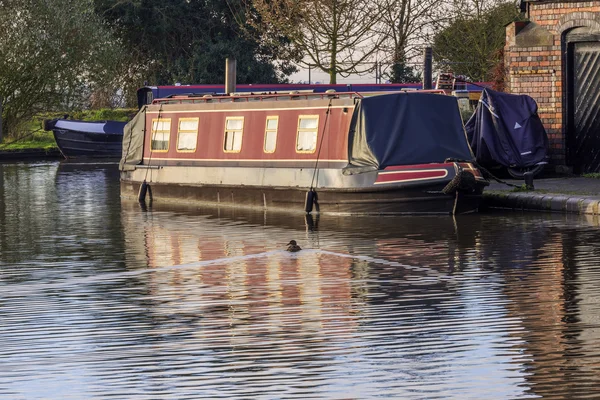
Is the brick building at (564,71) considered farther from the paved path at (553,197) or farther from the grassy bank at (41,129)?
the grassy bank at (41,129)

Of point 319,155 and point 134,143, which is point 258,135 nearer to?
point 319,155

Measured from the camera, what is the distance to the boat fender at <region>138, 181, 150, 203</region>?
20719 mm

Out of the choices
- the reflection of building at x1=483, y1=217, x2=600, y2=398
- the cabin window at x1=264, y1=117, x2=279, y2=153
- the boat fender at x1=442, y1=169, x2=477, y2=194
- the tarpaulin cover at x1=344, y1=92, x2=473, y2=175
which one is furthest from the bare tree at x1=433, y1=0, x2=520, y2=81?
the reflection of building at x1=483, y1=217, x2=600, y2=398

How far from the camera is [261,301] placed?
30.3 feet

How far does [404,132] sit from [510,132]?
2.95 metres

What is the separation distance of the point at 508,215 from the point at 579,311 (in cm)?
797

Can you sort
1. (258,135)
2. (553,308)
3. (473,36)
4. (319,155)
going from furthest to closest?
(473,36) → (258,135) → (319,155) → (553,308)

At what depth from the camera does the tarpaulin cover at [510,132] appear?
64.1ft

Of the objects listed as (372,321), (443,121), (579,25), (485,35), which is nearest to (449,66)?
(485,35)

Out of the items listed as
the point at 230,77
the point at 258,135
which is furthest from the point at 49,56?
the point at 258,135

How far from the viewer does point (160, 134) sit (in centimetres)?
2122

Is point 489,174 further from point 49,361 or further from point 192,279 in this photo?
point 49,361

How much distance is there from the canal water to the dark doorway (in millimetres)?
4191

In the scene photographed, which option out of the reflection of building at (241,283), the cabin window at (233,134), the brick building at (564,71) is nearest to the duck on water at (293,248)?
the reflection of building at (241,283)
